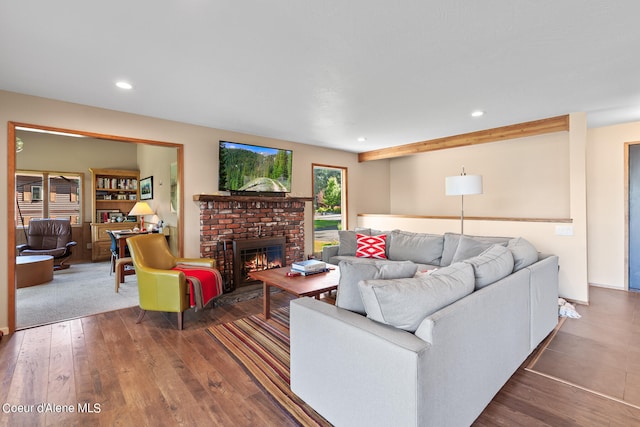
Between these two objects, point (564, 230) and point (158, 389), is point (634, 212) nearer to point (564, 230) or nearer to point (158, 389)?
point (564, 230)

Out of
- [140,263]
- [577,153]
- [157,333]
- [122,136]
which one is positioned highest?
[122,136]

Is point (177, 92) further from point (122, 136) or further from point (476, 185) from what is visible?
point (476, 185)

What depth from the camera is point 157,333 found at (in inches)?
113

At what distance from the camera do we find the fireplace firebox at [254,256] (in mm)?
4280

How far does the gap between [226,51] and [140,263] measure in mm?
2330

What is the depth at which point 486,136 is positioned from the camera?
435 cm

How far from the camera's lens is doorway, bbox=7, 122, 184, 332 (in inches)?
114

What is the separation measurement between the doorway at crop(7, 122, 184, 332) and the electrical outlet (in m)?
4.92

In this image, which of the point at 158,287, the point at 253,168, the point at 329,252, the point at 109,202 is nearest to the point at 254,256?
the point at 329,252

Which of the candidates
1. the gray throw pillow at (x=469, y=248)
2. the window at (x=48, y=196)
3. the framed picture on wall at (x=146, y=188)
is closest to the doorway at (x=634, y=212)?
the gray throw pillow at (x=469, y=248)

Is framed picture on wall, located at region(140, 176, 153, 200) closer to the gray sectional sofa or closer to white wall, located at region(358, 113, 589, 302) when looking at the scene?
white wall, located at region(358, 113, 589, 302)

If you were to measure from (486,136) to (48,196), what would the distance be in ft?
27.8

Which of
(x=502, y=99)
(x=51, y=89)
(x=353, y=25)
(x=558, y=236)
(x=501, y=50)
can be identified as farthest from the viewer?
(x=558, y=236)

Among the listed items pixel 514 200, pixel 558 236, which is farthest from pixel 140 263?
pixel 514 200
